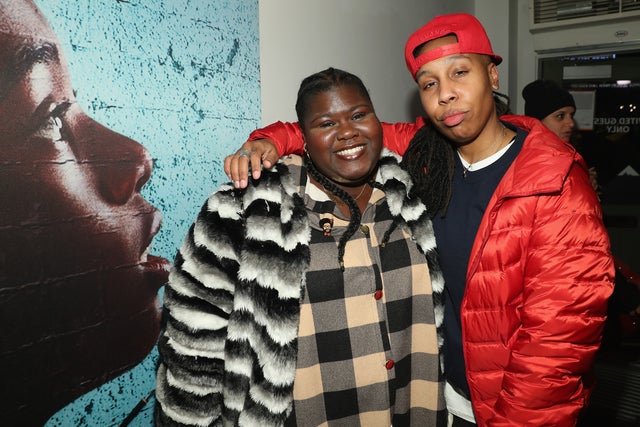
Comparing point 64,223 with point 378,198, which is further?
point 378,198

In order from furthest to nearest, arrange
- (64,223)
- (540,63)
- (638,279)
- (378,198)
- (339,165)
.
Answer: (540,63) → (638,279) → (378,198) → (339,165) → (64,223)

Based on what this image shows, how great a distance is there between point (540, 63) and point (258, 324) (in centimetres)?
397

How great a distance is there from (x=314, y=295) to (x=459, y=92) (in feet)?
2.39

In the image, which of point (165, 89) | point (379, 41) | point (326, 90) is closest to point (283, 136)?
point (326, 90)

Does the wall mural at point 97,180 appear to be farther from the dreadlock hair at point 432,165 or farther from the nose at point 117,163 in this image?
the dreadlock hair at point 432,165

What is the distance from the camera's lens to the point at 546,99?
2875 mm

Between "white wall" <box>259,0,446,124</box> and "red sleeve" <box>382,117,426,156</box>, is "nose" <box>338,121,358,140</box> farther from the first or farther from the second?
"white wall" <box>259,0,446,124</box>

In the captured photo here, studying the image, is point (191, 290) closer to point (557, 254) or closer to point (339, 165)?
point (339, 165)

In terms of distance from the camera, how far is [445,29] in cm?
132

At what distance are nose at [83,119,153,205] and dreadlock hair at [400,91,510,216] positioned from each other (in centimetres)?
84

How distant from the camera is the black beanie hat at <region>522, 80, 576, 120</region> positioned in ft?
9.36

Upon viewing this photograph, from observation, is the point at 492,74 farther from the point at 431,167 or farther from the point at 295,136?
the point at 295,136

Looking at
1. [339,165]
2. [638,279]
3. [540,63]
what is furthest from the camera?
[540,63]

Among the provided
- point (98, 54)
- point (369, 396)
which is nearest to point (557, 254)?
point (369, 396)
